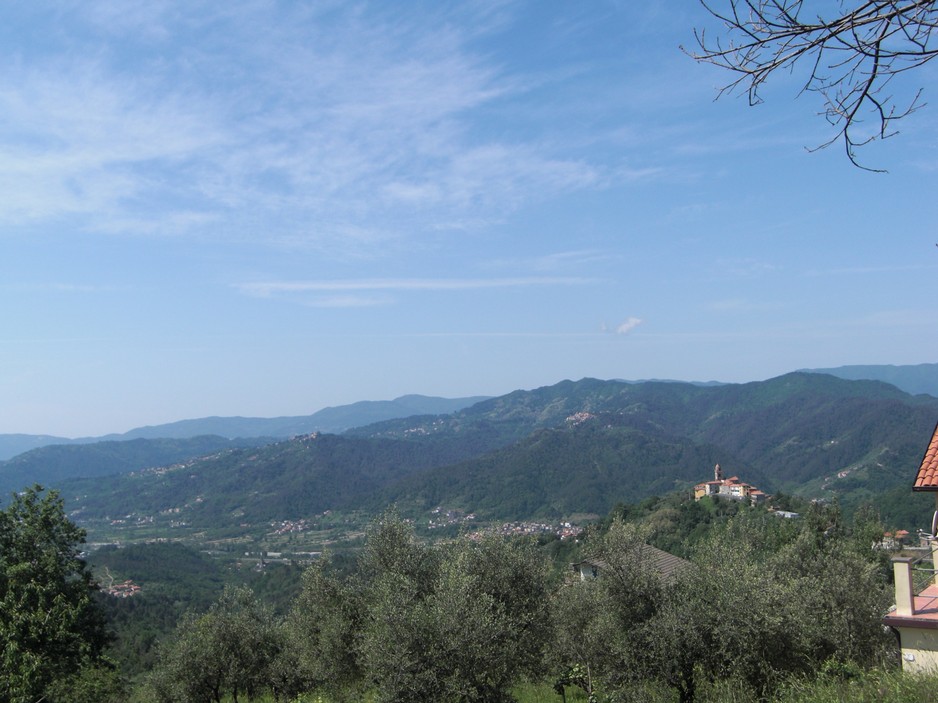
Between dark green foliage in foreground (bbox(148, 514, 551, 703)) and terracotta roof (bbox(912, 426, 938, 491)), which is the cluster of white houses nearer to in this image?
dark green foliage in foreground (bbox(148, 514, 551, 703))

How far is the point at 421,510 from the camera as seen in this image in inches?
7756

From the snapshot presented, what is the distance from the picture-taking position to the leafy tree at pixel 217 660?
2269 centimetres

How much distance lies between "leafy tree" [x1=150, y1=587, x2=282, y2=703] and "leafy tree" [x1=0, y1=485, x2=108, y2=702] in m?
3.27

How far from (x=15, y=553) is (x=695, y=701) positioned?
63.6 feet

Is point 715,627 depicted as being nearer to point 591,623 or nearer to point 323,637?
point 591,623

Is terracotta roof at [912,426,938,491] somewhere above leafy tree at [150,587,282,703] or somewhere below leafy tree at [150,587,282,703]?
above

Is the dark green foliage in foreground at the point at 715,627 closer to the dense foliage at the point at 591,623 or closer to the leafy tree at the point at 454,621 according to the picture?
the dense foliage at the point at 591,623

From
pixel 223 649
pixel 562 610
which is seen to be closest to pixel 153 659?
pixel 223 649

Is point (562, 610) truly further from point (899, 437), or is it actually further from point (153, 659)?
point (899, 437)

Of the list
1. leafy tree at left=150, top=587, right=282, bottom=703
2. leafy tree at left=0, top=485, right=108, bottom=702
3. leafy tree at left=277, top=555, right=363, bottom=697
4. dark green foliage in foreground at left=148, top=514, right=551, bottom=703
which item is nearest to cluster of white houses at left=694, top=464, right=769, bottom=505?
leafy tree at left=150, top=587, right=282, bottom=703

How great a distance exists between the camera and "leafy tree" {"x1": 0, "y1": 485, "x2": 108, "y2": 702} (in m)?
17.2

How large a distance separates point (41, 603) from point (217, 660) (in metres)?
6.50

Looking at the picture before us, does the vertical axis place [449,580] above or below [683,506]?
above

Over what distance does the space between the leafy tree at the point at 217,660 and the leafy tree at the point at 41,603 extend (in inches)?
129
